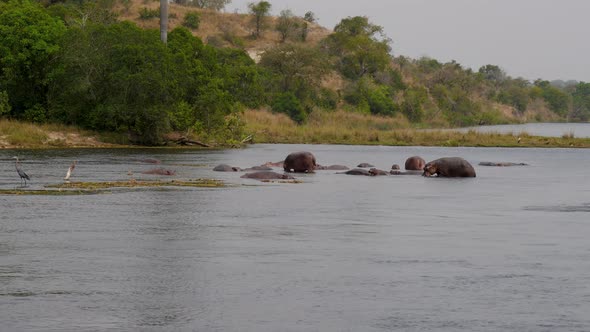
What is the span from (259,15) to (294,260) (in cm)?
12921

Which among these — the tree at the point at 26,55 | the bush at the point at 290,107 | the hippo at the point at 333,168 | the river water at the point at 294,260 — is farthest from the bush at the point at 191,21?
the river water at the point at 294,260

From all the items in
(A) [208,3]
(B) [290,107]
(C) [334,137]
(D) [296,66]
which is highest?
(A) [208,3]

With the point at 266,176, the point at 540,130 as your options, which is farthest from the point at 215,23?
the point at 266,176

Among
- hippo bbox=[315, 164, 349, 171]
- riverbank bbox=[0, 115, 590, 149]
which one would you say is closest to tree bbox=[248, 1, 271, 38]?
riverbank bbox=[0, 115, 590, 149]

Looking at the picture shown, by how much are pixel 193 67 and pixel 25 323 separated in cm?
5607

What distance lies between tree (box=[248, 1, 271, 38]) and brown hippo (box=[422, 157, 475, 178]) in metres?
105

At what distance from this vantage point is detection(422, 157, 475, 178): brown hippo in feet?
128

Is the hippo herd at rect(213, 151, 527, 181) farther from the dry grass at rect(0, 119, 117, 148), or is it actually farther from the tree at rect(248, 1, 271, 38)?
the tree at rect(248, 1, 271, 38)

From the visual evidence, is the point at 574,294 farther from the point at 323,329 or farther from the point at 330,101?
the point at 330,101

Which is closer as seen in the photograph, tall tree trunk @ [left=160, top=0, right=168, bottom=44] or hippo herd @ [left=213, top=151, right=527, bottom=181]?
hippo herd @ [left=213, top=151, right=527, bottom=181]

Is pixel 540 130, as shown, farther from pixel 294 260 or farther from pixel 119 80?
pixel 294 260

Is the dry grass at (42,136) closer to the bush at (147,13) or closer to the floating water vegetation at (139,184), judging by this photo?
the floating water vegetation at (139,184)

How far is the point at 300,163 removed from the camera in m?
40.6

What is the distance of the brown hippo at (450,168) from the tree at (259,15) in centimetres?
10520
